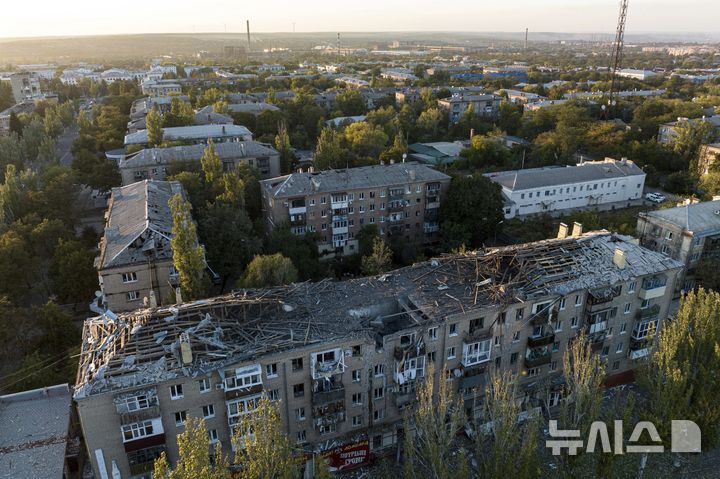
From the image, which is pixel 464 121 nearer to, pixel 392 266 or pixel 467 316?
pixel 392 266

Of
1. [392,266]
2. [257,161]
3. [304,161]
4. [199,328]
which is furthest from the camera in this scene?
[304,161]

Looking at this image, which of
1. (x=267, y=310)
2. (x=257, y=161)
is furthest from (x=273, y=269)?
(x=257, y=161)

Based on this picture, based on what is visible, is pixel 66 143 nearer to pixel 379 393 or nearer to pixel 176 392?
pixel 176 392

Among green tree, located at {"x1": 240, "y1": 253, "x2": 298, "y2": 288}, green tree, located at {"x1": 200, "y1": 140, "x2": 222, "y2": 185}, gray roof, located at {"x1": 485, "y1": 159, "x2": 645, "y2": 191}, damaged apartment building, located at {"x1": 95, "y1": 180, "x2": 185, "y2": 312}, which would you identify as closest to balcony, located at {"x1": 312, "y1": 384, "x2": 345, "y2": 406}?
green tree, located at {"x1": 240, "y1": 253, "x2": 298, "y2": 288}

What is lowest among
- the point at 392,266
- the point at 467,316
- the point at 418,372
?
the point at 392,266

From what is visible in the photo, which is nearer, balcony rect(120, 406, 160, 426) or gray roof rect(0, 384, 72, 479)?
balcony rect(120, 406, 160, 426)

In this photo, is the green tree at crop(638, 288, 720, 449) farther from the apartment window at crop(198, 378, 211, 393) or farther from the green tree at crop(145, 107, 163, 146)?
the green tree at crop(145, 107, 163, 146)
